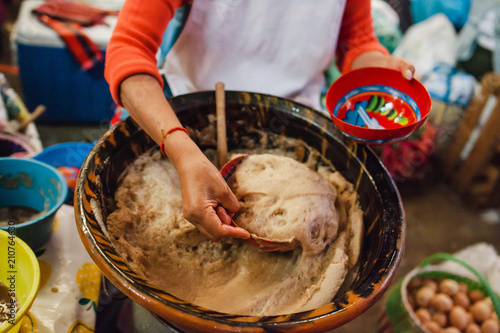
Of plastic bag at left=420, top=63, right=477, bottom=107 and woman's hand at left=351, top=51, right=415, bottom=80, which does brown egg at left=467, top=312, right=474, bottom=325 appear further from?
plastic bag at left=420, top=63, right=477, bottom=107

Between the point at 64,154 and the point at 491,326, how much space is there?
1.99 m

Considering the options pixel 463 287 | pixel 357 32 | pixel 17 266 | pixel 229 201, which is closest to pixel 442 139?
pixel 463 287

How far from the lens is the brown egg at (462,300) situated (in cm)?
181

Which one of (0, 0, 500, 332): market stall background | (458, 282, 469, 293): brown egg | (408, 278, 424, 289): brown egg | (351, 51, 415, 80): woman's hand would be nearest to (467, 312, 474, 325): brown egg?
(458, 282, 469, 293): brown egg

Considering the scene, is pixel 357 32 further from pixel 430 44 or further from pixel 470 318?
pixel 430 44

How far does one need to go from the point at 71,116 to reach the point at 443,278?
8.37 ft

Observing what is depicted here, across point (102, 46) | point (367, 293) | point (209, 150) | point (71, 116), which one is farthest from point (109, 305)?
point (71, 116)

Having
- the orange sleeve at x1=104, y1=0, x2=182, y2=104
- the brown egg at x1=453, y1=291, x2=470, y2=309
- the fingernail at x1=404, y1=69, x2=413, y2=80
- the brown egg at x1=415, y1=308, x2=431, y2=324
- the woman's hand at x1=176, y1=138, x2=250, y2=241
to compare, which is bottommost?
the brown egg at x1=415, y1=308, x2=431, y2=324

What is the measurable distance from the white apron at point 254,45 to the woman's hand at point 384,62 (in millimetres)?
122

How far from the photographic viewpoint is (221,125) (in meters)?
1.15

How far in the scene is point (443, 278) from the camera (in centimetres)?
189

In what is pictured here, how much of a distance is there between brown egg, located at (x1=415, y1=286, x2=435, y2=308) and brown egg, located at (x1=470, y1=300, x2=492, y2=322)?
0.63 ft

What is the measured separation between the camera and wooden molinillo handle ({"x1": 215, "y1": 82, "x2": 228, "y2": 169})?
1154mm

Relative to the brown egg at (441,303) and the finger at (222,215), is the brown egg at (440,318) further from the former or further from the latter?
the finger at (222,215)
